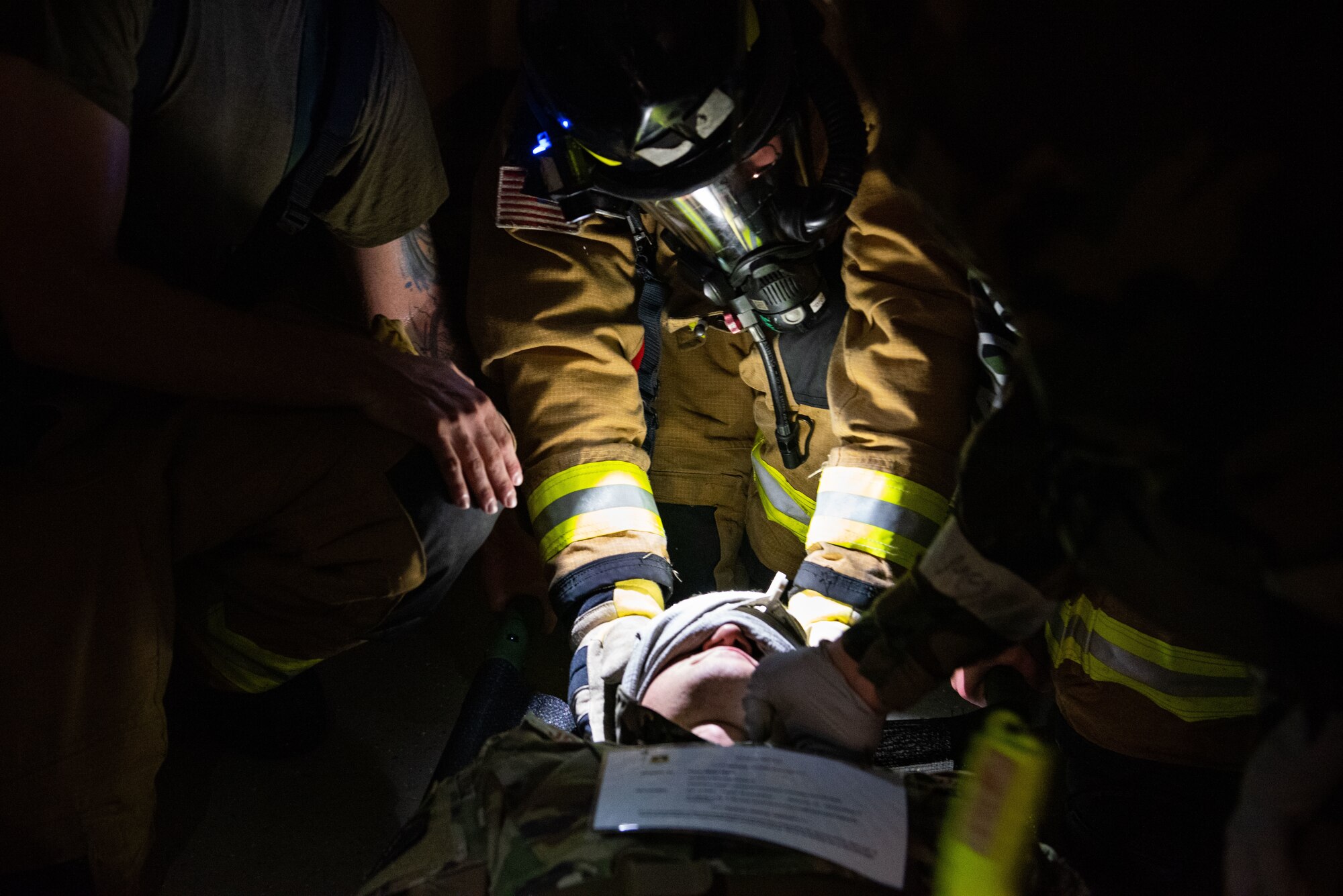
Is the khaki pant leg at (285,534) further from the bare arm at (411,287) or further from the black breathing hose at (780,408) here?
the black breathing hose at (780,408)

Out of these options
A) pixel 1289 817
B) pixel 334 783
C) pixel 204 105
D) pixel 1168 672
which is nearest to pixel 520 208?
pixel 204 105

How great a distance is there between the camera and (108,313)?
1.18 metres

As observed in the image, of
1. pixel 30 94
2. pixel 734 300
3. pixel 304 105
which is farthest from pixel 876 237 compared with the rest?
pixel 30 94

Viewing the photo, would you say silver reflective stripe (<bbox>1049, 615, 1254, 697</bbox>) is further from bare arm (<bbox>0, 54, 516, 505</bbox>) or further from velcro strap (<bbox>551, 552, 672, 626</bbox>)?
bare arm (<bbox>0, 54, 516, 505</bbox>)

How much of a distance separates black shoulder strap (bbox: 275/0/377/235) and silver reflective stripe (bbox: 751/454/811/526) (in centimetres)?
106

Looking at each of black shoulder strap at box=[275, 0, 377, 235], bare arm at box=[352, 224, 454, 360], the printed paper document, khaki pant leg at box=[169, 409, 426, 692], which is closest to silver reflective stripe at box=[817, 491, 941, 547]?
the printed paper document

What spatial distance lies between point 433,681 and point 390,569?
516mm

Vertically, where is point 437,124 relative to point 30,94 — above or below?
below

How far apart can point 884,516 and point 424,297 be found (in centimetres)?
116

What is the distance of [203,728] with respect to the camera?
1662 mm

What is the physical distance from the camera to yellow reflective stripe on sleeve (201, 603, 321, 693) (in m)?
1.47

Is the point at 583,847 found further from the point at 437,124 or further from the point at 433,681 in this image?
the point at 437,124

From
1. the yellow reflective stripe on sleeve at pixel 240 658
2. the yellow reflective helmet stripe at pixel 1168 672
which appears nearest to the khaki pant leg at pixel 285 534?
the yellow reflective stripe on sleeve at pixel 240 658

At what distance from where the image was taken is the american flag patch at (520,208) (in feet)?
5.53
